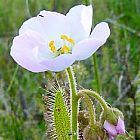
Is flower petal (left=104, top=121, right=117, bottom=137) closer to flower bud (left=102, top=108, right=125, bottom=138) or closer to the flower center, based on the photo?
flower bud (left=102, top=108, right=125, bottom=138)

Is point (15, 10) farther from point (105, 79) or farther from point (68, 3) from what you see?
point (105, 79)

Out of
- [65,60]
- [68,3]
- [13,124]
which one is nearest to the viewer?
[65,60]

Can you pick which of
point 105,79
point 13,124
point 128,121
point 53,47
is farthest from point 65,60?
point 105,79

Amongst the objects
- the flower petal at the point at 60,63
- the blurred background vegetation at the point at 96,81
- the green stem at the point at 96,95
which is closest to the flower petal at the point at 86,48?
the flower petal at the point at 60,63

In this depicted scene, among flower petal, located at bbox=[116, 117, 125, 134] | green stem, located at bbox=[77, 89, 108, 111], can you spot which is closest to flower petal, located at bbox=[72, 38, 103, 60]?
green stem, located at bbox=[77, 89, 108, 111]

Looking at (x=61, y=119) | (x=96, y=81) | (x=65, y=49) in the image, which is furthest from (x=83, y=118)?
(x=96, y=81)

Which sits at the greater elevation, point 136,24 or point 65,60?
point 136,24
